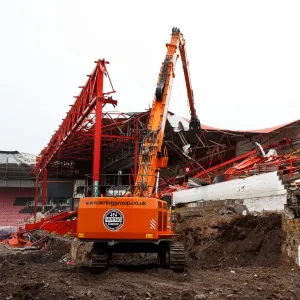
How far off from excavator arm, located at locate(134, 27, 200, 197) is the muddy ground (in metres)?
2.45

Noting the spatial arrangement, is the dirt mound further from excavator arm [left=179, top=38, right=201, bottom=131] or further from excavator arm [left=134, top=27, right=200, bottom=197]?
excavator arm [left=179, top=38, right=201, bottom=131]

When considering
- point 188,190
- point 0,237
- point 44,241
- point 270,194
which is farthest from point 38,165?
point 270,194

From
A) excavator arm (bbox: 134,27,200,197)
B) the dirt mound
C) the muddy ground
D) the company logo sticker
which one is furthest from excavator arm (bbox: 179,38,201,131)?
the company logo sticker

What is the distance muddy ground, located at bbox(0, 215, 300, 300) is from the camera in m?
7.46

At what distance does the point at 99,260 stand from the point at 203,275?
253 centimetres

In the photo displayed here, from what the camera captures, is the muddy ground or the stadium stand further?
the stadium stand

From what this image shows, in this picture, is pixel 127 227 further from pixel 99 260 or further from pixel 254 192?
pixel 254 192

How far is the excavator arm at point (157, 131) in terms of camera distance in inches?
503

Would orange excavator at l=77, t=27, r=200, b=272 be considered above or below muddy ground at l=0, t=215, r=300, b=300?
above

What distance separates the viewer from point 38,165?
4231 cm

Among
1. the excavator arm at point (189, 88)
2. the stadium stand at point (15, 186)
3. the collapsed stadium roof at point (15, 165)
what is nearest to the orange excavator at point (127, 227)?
the excavator arm at point (189, 88)

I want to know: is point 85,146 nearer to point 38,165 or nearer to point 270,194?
point 38,165

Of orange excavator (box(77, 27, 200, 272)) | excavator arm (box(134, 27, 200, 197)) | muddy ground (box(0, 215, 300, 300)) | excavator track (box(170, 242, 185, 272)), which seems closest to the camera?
muddy ground (box(0, 215, 300, 300))

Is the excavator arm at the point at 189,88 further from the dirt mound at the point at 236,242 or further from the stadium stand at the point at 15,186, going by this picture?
the stadium stand at the point at 15,186
